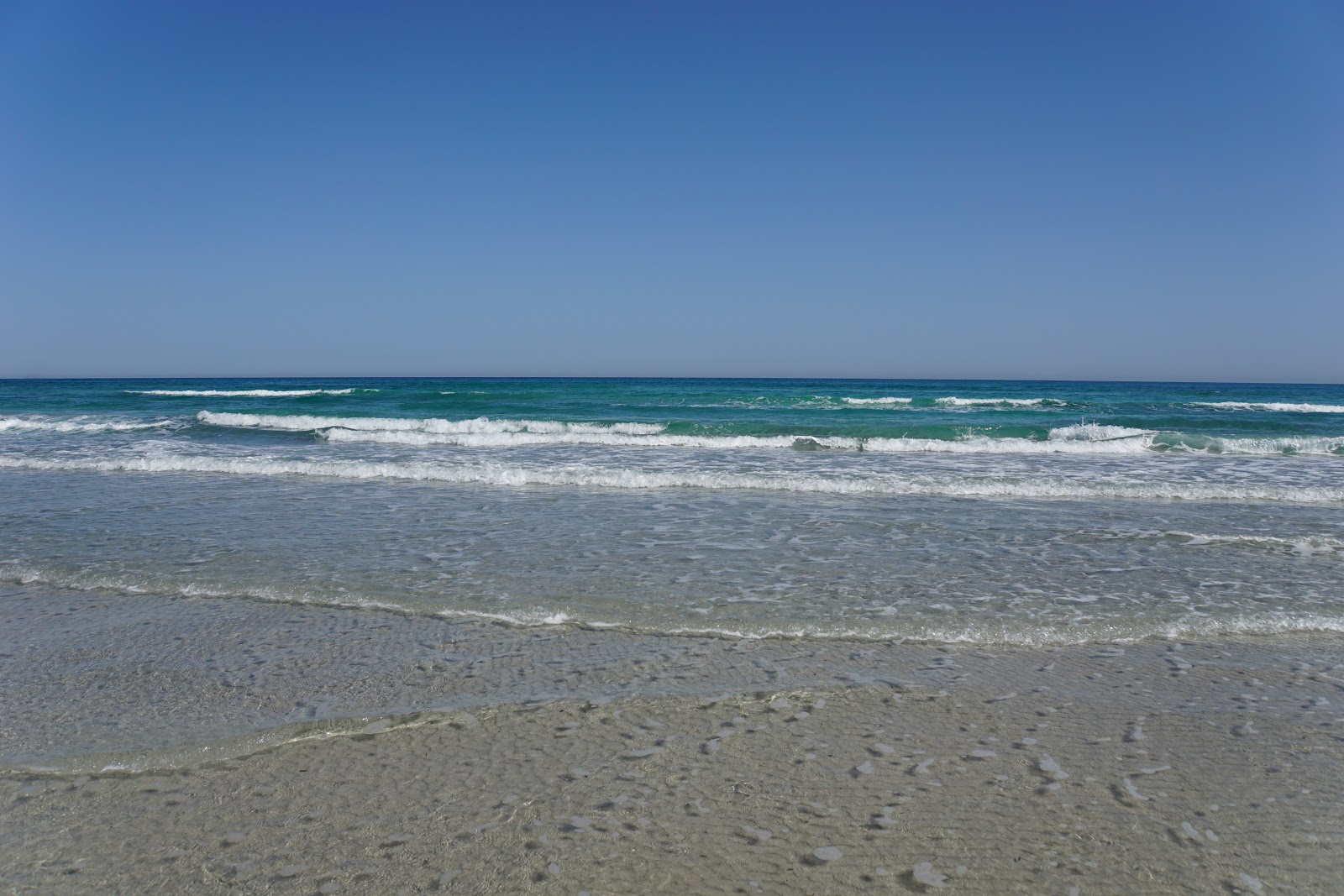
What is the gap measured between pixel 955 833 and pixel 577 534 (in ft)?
18.4

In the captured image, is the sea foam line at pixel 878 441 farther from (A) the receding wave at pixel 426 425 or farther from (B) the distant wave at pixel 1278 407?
(B) the distant wave at pixel 1278 407

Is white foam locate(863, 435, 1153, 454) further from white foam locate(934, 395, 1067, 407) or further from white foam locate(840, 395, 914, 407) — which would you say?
white foam locate(934, 395, 1067, 407)

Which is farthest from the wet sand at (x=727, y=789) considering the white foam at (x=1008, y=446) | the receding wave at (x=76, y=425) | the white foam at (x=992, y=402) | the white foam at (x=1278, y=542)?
the white foam at (x=992, y=402)

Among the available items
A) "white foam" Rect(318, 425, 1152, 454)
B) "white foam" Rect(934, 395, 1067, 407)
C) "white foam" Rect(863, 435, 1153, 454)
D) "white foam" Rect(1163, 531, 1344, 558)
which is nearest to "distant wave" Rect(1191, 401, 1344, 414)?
"white foam" Rect(934, 395, 1067, 407)

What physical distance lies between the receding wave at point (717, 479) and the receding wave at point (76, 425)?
8.00 metres

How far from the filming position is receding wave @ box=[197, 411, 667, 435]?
2083 centimetres

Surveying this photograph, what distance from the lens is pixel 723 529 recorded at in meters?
8.27

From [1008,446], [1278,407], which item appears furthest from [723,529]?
[1278,407]

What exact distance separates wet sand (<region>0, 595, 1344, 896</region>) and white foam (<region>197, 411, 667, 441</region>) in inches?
656

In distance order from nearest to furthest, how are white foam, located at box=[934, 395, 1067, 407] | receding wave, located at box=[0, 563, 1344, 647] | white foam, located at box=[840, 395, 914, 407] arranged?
receding wave, located at box=[0, 563, 1344, 647] → white foam, located at box=[840, 395, 914, 407] → white foam, located at box=[934, 395, 1067, 407]

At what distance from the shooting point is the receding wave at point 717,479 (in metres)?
10.9

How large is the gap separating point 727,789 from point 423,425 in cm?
2019

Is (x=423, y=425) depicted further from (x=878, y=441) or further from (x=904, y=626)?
(x=904, y=626)

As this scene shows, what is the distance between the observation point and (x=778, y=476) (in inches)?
476
